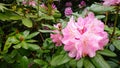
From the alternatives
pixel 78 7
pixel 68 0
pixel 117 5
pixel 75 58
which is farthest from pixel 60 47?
pixel 68 0

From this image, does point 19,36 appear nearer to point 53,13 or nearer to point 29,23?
point 29,23

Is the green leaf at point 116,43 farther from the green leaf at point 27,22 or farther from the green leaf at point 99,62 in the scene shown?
the green leaf at point 27,22

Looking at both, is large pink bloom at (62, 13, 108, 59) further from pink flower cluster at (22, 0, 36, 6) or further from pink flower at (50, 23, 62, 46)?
pink flower cluster at (22, 0, 36, 6)

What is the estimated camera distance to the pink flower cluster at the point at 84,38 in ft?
4.93

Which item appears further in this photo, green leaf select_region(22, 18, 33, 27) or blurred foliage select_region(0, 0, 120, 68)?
green leaf select_region(22, 18, 33, 27)

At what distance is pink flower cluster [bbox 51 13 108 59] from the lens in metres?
1.50

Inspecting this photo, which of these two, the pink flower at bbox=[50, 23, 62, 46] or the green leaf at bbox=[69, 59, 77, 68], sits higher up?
the pink flower at bbox=[50, 23, 62, 46]

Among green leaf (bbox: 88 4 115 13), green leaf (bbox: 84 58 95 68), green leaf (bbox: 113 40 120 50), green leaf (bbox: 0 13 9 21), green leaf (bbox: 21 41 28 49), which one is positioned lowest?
green leaf (bbox: 21 41 28 49)

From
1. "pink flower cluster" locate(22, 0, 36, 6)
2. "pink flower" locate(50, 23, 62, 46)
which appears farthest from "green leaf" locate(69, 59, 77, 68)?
"pink flower cluster" locate(22, 0, 36, 6)

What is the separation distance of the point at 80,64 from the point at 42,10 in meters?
1.01

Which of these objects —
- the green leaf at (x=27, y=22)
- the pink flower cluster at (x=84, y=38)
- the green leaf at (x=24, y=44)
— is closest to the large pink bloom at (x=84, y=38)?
the pink flower cluster at (x=84, y=38)

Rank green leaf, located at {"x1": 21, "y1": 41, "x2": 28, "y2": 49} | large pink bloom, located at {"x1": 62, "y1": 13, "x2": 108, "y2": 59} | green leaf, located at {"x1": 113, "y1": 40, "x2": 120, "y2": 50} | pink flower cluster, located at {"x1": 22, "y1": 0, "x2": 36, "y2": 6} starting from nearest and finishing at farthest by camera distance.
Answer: large pink bloom, located at {"x1": 62, "y1": 13, "x2": 108, "y2": 59}
green leaf, located at {"x1": 113, "y1": 40, "x2": 120, "y2": 50}
green leaf, located at {"x1": 21, "y1": 41, "x2": 28, "y2": 49}
pink flower cluster, located at {"x1": 22, "y1": 0, "x2": 36, "y2": 6}

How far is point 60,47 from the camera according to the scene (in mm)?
1792

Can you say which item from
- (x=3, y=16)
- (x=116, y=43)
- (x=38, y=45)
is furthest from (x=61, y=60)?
(x=3, y=16)
